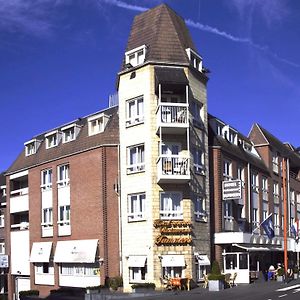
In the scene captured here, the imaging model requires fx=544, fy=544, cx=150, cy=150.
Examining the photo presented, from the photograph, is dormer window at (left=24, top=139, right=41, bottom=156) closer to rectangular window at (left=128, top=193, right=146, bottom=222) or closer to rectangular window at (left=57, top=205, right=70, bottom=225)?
rectangular window at (left=57, top=205, right=70, bottom=225)

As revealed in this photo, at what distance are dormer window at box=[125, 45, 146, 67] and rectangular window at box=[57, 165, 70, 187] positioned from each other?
9820 mm

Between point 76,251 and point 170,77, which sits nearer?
point 170,77

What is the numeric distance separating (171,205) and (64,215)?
10.4 meters

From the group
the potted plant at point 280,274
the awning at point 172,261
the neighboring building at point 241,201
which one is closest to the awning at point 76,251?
the awning at point 172,261

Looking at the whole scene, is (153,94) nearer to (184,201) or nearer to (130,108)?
(130,108)

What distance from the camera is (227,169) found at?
137ft

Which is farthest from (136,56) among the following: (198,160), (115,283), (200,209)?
(115,283)

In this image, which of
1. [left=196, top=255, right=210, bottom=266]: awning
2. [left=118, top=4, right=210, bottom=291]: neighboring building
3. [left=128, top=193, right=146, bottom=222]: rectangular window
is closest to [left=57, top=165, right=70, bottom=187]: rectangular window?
[left=118, top=4, right=210, bottom=291]: neighboring building

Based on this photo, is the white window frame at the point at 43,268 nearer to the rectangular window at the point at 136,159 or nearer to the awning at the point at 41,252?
the awning at the point at 41,252

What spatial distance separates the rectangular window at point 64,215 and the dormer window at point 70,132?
17.3ft

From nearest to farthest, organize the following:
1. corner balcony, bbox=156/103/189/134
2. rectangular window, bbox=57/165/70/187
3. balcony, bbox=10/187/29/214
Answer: corner balcony, bbox=156/103/189/134, rectangular window, bbox=57/165/70/187, balcony, bbox=10/187/29/214

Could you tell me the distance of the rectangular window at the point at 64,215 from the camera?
40.9 m

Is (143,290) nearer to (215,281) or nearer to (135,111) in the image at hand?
(215,281)

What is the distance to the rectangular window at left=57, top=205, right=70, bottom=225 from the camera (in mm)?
40875
